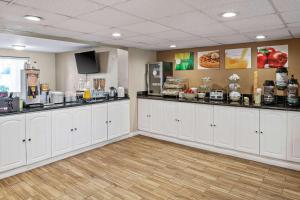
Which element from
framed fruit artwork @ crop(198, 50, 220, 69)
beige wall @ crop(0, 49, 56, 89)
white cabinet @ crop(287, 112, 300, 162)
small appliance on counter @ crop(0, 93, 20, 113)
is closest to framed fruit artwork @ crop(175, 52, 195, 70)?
framed fruit artwork @ crop(198, 50, 220, 69)

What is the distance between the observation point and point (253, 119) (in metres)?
3.68

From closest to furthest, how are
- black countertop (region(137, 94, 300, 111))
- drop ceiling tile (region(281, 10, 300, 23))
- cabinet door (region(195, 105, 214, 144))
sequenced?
drop ceiling tile (region(281, 10, 300, 23))
black countertop (region(137, 94, 300, 111))
cabinet door (region(195, 105, 214, 144))

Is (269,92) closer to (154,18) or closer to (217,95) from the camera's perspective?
(217,95)

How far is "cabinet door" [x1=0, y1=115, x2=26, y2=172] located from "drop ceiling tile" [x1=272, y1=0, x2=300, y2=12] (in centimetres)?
352

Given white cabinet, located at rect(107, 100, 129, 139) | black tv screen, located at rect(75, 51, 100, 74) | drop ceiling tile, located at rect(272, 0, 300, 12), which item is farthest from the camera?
black tv screen, located at rect(75, 51, 100, 74)

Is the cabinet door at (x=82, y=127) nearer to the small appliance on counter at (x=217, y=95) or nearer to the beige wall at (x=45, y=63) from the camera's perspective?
the small appliance on counter at (x=217, y=95)

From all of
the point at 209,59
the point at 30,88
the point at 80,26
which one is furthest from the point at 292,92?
the point at 30,88

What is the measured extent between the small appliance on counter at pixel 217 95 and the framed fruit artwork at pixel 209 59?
0.63 m

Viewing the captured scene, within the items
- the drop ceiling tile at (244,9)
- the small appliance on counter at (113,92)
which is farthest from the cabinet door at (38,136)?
the drop ceiling tile at (244,9)

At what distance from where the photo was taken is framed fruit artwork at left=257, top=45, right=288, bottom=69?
3.92 meters

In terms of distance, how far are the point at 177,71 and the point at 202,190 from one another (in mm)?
3225

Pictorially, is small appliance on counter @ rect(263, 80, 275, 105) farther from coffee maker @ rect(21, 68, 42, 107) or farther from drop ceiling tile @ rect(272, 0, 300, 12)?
coffee maker @ rect(21, 68, 42, 107)

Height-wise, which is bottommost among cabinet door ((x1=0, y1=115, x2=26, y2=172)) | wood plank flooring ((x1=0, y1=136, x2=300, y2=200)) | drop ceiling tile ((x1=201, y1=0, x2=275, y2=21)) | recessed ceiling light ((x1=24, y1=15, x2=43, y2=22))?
wood plank flooring ((x1=0, y1=136, x2=300, y2=200))

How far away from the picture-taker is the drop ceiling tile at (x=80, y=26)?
2738 mm
